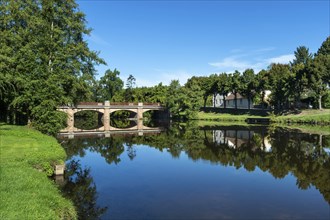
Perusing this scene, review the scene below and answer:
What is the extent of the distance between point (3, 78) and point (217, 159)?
19627mm

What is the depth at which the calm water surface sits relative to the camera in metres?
14.3

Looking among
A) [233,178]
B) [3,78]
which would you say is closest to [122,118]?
[3,78]

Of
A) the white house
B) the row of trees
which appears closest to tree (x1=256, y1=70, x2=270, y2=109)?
the row of trees

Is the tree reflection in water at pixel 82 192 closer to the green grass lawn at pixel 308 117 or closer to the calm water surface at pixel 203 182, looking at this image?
the calm water surface at pixel 203 182

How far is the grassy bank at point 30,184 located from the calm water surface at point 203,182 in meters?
1.66

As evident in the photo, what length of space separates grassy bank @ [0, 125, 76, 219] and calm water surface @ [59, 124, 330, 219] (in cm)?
166

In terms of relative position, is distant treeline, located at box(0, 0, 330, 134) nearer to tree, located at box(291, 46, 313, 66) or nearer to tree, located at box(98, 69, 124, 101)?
tree, located at box(98, 69, 124, 101)

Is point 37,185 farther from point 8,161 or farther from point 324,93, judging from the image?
point 324,93

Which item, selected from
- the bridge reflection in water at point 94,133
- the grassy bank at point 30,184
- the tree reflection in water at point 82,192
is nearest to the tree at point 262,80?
the bridge reflection in water at point 94,133

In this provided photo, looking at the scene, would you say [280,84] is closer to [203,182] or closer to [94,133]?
[94,133]

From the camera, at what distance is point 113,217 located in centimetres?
1346

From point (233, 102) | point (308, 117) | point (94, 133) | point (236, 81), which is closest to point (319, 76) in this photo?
point (308, 117)

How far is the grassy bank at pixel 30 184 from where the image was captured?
10094 mm

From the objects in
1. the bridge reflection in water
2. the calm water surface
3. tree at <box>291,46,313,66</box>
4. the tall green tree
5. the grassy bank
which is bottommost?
the calm water surface
